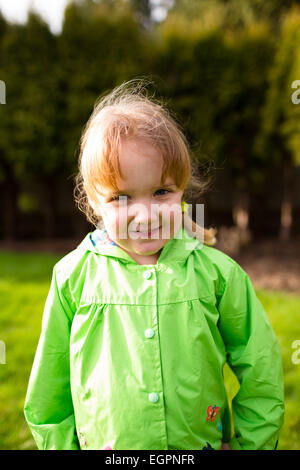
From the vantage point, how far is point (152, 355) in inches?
58.2

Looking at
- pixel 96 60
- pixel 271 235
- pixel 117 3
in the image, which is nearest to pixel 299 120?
pixel 271 235

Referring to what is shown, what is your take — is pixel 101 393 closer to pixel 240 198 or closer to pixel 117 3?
pixel 240 198

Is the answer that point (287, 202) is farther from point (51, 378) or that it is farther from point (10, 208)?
point (51, 378)

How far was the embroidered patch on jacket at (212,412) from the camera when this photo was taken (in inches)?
61.9

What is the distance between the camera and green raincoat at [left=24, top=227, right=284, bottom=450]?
4.86ft

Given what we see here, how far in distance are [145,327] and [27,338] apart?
2.66m

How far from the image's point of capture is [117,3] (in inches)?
313

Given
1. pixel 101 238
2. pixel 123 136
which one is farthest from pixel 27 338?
pixel 123 136

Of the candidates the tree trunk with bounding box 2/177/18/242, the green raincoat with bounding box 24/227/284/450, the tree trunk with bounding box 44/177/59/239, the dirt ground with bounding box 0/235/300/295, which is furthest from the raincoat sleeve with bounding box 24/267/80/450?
the tree trunk with bounding box 2/177/18/242

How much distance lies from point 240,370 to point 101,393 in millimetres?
556

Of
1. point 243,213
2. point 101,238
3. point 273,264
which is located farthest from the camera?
point 243,213

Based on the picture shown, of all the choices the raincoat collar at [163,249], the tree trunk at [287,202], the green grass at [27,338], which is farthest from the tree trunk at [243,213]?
the raincoat collar at [163,249]

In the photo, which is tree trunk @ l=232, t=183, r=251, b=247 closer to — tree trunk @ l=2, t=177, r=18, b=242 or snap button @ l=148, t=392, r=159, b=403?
tree trunk @ l=2, t=177, r=18, b=242

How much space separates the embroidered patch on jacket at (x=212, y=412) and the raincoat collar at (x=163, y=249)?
22.4 inches
